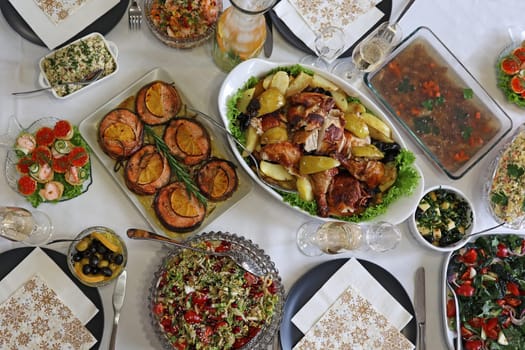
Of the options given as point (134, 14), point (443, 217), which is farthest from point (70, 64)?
point (443, 217)

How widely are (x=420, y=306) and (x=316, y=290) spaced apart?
42 centimetres

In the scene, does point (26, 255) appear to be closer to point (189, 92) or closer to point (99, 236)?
point (99, 236)

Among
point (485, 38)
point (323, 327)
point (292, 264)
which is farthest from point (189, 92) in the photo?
point (485, 38)

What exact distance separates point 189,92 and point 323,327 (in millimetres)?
1065

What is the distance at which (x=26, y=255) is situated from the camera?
6.07 feet

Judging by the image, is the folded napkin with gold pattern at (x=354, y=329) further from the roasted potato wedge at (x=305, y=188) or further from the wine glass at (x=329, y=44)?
the wine glass at (x=329, y=44)

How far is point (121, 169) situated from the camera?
1.94 metres

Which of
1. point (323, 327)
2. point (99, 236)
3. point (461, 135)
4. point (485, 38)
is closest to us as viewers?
point (99, 236)

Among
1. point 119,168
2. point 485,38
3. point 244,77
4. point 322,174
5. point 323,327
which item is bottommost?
point 323,327

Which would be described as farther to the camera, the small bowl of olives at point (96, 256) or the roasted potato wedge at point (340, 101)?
the roasted potato wedge at point (340, 101)

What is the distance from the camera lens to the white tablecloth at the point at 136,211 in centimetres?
193

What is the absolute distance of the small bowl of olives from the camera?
5.93 ft

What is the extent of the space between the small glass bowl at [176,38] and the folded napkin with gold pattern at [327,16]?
291mm

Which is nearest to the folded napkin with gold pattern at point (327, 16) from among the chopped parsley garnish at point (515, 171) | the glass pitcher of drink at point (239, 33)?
the glass pitcher of drink at point (239, 33)
